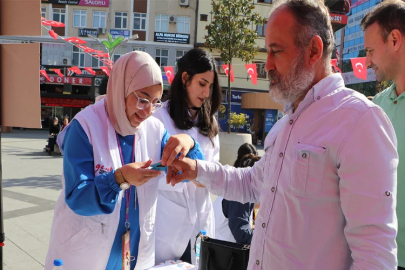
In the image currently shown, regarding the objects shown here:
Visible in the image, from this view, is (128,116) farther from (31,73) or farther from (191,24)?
(191,24)

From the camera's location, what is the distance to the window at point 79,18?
28.1m

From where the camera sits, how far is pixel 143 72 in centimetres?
194

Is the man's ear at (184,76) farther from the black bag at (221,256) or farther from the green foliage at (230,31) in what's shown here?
the green foliage at (230,31)

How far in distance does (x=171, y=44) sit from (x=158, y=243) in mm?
26644

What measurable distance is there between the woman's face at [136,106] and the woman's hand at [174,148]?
0.65 ft

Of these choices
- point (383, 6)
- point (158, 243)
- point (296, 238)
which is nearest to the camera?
point (296, 238)

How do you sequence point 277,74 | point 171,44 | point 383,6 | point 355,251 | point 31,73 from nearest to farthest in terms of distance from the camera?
point 355,251, point 277,74, point 31,73, point 383,6, point 171,44

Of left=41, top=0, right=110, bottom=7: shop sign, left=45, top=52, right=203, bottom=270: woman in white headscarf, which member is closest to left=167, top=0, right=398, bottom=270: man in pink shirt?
left=45, top=52, right=203, bottom=270: woman in white headscarf

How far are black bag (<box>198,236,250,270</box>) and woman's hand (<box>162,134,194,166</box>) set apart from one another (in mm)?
728

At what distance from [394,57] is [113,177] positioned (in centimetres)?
156

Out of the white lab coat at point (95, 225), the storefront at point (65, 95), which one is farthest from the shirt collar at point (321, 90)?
the storefront at point (65, 95)

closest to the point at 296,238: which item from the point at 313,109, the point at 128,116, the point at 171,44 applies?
the point at 313,109

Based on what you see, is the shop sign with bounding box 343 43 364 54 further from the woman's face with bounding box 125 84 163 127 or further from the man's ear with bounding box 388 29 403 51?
the woman's face with bounding box 125 84 163 127

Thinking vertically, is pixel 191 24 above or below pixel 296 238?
above
